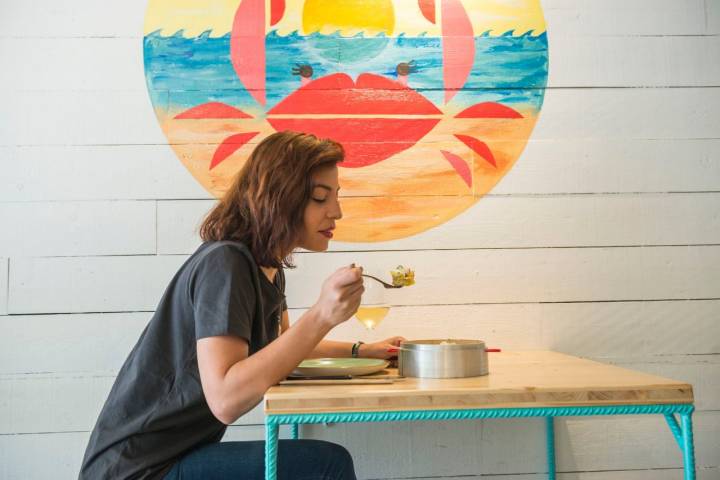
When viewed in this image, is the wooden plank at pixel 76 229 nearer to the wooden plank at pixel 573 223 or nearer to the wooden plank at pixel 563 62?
the wooden plank at pixel 573 223

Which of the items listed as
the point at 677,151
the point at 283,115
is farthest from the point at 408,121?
the point at 677,151

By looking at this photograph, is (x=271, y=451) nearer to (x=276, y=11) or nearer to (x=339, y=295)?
(x=339, y=295)

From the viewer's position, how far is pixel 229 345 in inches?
49.4

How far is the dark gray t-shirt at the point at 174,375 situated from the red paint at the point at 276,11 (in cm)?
93

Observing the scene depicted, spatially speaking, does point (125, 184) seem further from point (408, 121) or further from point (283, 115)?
→ point (408, 121)

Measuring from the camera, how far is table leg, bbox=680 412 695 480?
1222 mm

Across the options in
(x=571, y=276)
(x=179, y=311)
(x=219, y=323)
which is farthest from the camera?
(x=571, y=276)

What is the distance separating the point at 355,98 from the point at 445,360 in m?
0.97

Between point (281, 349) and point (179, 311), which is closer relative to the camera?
point (281, 349)

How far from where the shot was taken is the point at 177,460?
1.35m

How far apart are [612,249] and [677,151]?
380 millimetres

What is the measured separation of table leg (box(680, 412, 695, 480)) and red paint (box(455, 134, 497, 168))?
1.01 metres

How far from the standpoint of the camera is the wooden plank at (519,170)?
199 centimetres

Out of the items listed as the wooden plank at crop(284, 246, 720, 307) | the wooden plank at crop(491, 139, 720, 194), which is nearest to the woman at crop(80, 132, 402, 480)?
the wooden plank at crop(284, 246, 720, 307)
